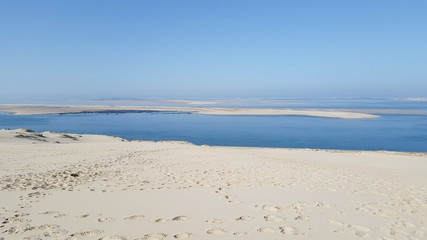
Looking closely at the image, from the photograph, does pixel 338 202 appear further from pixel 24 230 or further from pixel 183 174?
pixel 24 230

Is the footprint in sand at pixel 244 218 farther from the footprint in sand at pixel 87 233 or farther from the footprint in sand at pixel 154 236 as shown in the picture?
the footprint in sand at pixel 87 233

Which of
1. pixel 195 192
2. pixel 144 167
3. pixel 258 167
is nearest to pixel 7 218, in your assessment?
pixel 195 192

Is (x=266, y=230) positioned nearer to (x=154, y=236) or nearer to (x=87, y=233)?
(x=154, y=236)

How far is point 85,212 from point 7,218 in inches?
43.3

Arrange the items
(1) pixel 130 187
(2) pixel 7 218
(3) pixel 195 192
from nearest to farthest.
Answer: (2) pixel 7 218
(3) pixel 195 192
(1) pixel 130 187

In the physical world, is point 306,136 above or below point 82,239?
below

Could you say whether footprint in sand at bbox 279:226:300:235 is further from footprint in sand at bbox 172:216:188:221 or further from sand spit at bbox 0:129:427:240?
footprint in sand at bbox 172:216:188:221

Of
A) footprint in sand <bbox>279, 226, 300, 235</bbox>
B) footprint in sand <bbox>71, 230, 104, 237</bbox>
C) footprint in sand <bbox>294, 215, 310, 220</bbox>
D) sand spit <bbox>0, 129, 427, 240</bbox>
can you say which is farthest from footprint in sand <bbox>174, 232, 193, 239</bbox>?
footprint in sand <bbox>294, 215, 310, 220</bbox>

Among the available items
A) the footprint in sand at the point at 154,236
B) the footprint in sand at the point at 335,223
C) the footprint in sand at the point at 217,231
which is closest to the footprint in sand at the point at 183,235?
the footprint in sand at the point at 154,236

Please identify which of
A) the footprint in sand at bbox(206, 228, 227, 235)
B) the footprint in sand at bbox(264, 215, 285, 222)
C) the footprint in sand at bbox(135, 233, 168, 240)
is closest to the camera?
the footprint in sand at bbox(135, 233, 168, 240)

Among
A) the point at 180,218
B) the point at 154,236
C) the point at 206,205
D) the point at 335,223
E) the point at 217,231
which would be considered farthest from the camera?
the point at 206,205

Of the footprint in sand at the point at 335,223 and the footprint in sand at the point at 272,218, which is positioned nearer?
the footprint in sand at the point at 335,223

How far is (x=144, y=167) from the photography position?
10055 millimetres

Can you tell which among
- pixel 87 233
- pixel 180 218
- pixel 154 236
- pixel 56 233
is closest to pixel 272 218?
pixel 180 218
